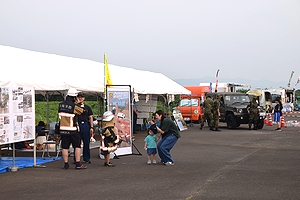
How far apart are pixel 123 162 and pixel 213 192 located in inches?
191

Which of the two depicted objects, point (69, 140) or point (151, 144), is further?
point (151, 144)

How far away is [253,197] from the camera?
8008 mm

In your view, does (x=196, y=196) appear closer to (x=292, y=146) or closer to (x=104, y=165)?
(x=104, y=165)

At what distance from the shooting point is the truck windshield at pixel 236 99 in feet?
91.9

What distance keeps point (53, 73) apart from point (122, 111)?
9.69 ft

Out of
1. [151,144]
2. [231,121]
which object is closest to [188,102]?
[231,121]

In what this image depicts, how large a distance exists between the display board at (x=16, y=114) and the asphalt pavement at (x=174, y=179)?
856 mm

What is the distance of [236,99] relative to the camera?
28.4m

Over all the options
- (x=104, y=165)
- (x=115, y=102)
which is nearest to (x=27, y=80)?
(x=115, y=102)

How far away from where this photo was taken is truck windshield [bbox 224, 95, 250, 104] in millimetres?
28016

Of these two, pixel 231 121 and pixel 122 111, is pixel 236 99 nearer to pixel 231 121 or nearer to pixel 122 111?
pixel 231 121

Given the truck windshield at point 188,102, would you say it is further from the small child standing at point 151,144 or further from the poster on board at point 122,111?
the small child standing at point 151,144

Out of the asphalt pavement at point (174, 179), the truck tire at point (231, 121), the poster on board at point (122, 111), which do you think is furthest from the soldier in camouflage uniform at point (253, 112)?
the poster on board at point (122, 111)

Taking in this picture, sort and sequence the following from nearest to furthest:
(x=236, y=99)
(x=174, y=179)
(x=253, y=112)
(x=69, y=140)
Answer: (x=174, y=179)
(x=69, y=140)
(x=253, y=112)
(x=236, y=99)
